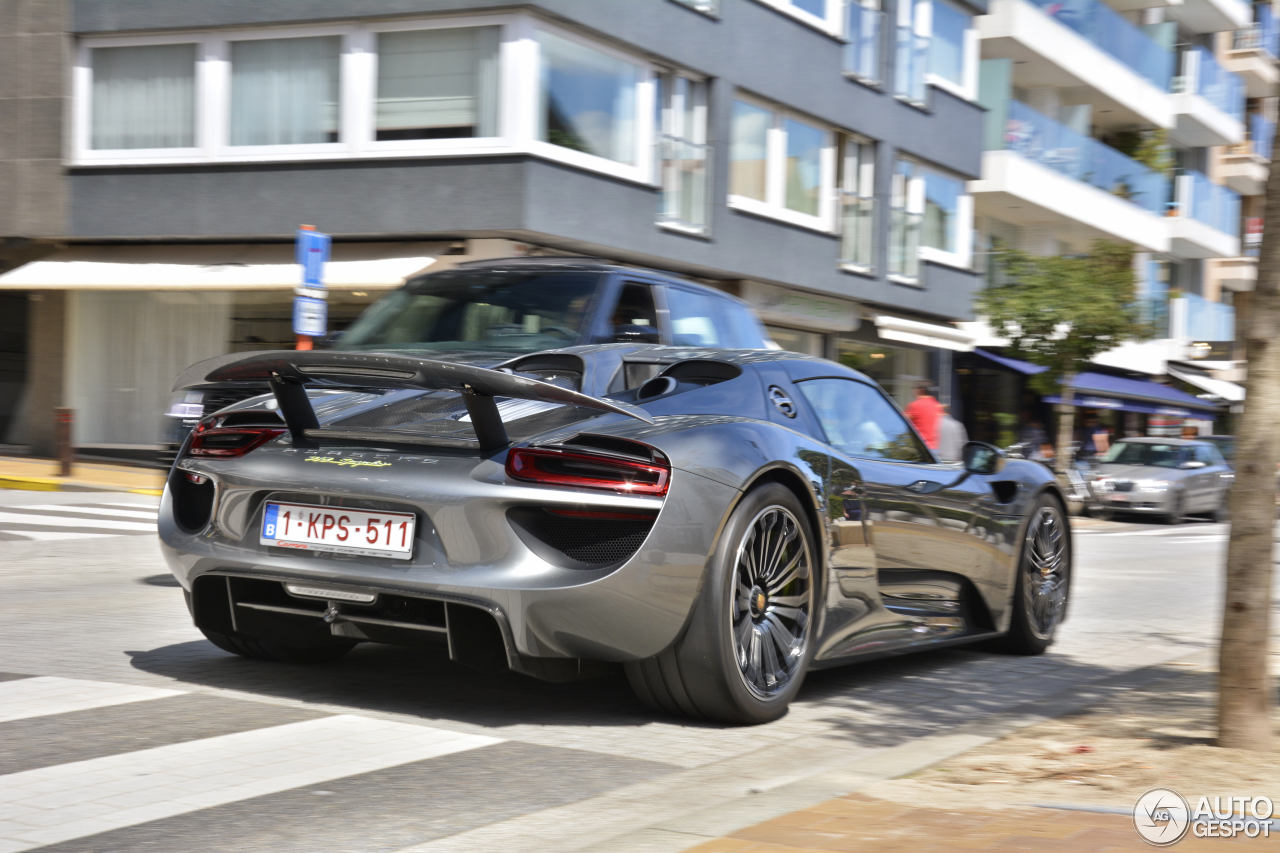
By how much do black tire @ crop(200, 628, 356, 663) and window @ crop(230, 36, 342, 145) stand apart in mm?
15074

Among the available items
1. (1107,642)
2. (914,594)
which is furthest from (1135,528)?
(914,594)

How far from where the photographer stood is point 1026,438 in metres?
29.9

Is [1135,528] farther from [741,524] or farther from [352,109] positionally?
[741,524]

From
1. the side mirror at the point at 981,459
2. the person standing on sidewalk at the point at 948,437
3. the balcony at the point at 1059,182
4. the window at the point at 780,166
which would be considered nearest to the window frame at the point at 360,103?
the window at the point at 780,166

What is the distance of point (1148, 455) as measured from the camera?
2528 centimetres

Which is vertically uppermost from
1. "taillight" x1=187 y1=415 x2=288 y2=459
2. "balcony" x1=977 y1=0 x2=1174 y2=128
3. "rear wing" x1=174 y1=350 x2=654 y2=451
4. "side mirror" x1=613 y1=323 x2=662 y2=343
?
"balcony" x1=977 y1=0 x2=1174 y2=128

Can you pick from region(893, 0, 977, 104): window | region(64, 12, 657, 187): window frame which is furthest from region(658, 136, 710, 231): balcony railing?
region(893, 0, 977, 104): window

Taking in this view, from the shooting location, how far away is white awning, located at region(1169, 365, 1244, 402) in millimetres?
43438

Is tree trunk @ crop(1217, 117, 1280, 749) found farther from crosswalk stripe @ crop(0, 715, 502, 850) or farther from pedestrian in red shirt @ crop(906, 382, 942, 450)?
pedestrian in red shirt @ crop(906, 382, 942, 450)

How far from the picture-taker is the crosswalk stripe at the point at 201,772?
3598 millimetres

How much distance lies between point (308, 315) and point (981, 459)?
751cm

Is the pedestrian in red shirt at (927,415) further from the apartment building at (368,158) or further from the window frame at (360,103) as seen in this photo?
the window frame at (360,103)

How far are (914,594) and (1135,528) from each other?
1724 cm

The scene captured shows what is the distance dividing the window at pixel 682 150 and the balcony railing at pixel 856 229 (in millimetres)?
4823
